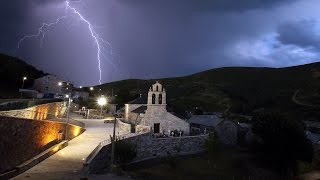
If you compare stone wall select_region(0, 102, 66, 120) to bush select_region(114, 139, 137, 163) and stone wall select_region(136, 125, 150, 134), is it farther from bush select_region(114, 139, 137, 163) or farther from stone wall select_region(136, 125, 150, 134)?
stone wall select_region(136, 125, 150, 134)

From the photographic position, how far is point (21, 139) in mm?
27391

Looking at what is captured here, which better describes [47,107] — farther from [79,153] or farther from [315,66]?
[315,66]

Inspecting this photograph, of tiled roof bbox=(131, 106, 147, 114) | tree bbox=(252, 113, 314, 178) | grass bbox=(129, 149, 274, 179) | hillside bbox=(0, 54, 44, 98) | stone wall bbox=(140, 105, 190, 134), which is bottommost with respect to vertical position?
grass bbox=(129, 149, 274, 179)

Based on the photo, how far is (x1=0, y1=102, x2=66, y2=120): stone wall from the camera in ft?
117

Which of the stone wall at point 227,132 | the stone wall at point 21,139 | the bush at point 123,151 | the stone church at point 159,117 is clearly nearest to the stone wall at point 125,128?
the stone church at point 159,117

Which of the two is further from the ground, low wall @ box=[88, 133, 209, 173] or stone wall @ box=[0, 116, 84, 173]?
stone wall @ box=[0, 116, 84, 173]

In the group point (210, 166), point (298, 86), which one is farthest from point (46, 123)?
point (298, 86)

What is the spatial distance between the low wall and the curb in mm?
5283

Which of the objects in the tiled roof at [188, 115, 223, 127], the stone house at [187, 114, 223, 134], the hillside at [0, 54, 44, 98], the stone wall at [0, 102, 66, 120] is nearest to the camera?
the stone wall at [0, 102, 66, 120]

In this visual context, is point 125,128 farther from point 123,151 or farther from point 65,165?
point 65,165

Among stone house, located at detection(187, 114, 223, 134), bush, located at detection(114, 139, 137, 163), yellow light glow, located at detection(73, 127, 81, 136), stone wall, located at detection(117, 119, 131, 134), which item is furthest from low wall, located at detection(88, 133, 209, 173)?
stone house, located at detection(187, 114, 223, 134)

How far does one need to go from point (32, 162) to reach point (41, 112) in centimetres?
1669

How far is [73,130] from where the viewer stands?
46.6 meters

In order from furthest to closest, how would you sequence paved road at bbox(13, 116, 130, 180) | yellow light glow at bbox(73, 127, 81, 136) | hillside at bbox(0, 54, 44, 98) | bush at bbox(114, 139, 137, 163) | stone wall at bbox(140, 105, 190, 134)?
hillside at bbox(0, 54, 44, 98) < stone wall at bbox(140, 105, 190, 134) < yellow light glow at bbox(73, 127, 81, 136) < bush at bbox(114, 139, 137, 163) < paved road at bbox(13, 116, 130, 180)
